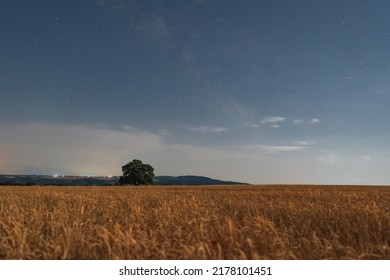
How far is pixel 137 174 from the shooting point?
77.4 m

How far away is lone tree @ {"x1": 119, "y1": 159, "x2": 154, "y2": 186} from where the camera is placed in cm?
7731

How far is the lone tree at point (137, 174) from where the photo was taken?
254 feet

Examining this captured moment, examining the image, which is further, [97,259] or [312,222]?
[312,222]

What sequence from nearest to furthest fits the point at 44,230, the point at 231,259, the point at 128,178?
the point at 231,259
the point at 44,230
the point at 128,178

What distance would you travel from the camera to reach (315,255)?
534 cm
